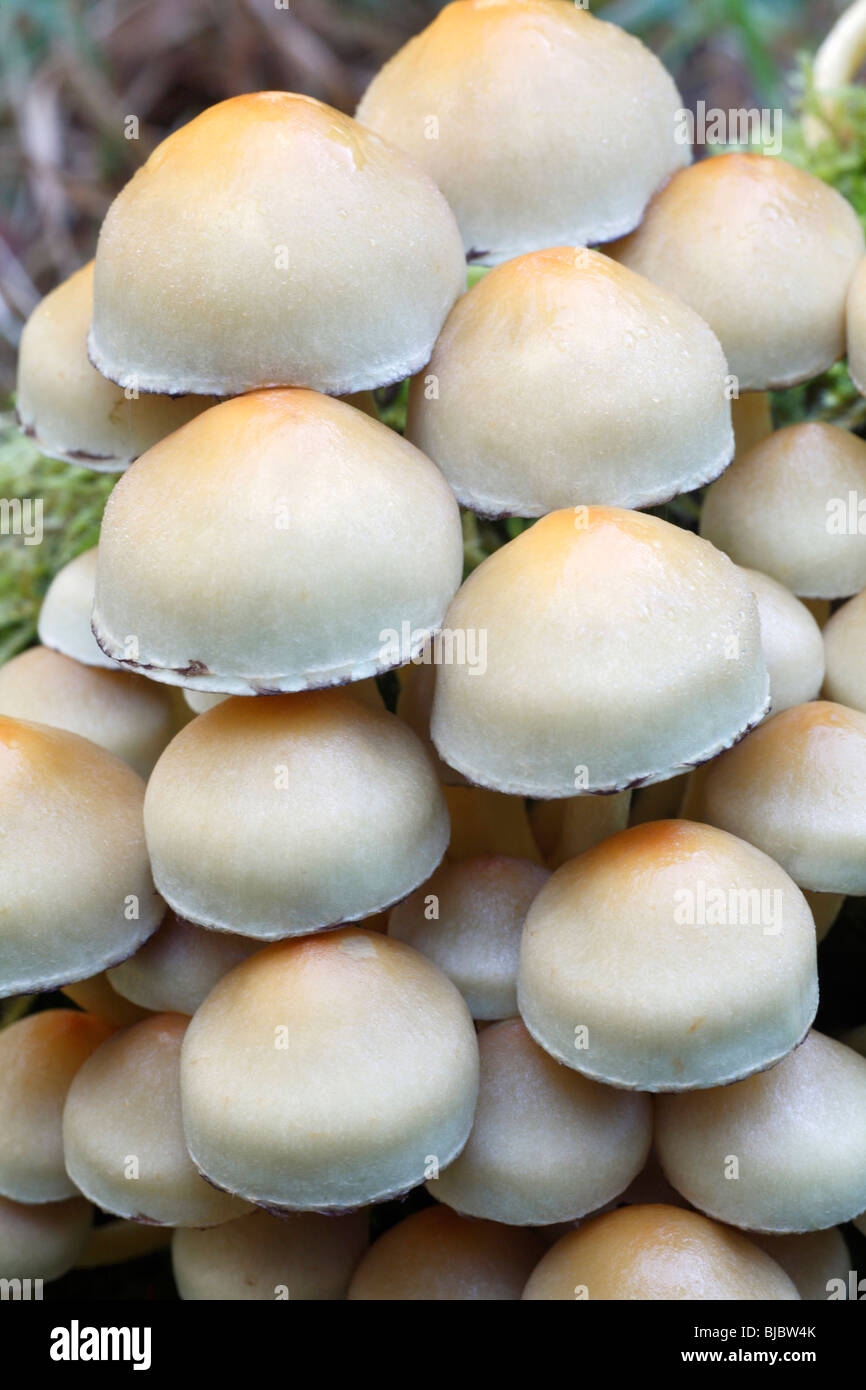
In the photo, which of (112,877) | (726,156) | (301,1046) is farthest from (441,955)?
(726,156)

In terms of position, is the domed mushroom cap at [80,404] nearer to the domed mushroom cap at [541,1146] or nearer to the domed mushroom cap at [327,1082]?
the domed mushroom cap at [327,1082]

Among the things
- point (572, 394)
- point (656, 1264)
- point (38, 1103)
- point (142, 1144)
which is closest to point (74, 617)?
point (38, 1103)

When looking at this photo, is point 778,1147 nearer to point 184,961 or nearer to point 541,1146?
point 541,1146

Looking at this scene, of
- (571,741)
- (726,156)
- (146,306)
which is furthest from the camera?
(726,156)

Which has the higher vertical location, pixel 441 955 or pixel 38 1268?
pixel 441 955

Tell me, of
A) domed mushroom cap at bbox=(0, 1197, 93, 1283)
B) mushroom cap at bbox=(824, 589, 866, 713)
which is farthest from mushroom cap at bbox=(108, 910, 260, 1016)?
mushroom cap at bbox=(824, 589, 866, 713)
